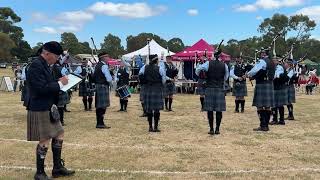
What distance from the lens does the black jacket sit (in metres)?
5.39

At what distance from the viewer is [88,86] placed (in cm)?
1380

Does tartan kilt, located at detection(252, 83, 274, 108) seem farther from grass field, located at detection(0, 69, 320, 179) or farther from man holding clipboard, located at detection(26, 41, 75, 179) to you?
man holding clipboard, located at detection(26, 41, 75, 179)

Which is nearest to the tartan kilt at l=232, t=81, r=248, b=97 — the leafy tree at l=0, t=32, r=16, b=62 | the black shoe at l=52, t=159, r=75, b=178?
the black shoe at l=52, t=159, r=75, b=178

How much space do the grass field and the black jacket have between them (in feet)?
3.33

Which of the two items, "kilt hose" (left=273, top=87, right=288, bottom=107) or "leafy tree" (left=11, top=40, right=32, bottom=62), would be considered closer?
"kilt hose" (left=273, top=87, right=288, bottom=107)

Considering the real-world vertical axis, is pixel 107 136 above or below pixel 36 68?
below

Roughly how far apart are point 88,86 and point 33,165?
7.33 m

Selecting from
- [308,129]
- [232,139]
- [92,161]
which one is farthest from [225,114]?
[92,161]

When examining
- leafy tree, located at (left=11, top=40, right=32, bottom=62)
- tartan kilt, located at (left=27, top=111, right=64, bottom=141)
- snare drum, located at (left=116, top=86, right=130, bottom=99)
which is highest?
leafy tree, located at (left=11, top=40, right=32, bottom=62)

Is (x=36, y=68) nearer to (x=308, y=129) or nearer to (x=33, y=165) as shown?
(x=33, y=165)

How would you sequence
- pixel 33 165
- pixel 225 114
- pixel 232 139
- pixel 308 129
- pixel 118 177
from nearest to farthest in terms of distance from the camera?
pixel 118 177 → pixel 33 165 → pixel 232 139 → pixel 308 129 → pixel 225 114

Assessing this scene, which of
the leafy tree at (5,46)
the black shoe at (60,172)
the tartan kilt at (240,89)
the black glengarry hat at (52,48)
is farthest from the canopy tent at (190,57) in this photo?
the leafy tree at (5,46)

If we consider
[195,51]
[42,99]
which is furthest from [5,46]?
[42,99]

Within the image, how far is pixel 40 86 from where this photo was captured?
→ 17.6 feet
